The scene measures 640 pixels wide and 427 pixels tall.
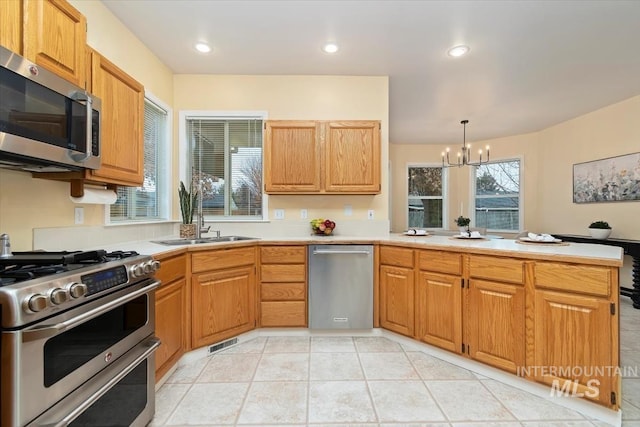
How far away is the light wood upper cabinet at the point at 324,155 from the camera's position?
2.92m

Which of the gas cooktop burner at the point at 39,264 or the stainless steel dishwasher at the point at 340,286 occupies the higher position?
the gas cooktop burner at the point at 39,264

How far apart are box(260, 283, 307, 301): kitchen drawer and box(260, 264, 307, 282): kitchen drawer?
0.15 feet

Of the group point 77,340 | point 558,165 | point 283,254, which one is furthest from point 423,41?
point 558,165

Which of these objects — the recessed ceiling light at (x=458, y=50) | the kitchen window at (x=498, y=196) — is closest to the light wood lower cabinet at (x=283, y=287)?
the recessed ceiling light at (x=458, y=50)

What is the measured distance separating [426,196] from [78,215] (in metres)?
6.08

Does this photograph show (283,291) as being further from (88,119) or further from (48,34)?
(48,34)

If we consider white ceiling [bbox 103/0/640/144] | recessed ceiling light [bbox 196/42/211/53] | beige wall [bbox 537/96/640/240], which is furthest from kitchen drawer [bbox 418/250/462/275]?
beige wall [bbox 537/96/640/240]

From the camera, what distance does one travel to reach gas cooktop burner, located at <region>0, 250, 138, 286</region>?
3.31 feet

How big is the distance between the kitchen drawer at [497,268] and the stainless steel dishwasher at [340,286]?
87 centimetres

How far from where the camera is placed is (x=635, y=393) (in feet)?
6.23

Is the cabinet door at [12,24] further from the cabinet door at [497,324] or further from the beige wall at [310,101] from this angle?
the cabinet door at [497,324]

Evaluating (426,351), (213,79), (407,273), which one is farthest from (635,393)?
(213,79)

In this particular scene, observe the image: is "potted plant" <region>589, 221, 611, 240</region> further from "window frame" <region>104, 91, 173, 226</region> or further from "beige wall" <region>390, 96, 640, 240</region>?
"window frame" <region>104, 91, 173, 226</region>

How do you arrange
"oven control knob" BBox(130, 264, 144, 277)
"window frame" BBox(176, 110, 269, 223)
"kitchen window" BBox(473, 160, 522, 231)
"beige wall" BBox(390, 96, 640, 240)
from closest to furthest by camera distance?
"oven control knob" BBox(130, 264, 144, 277)
"window frame" BBox(176, 110, 269, 223)
"beige wall" BBox(390, 96, 640, 240)
"kitchen window" BBox(473, 160, 522, 231)
